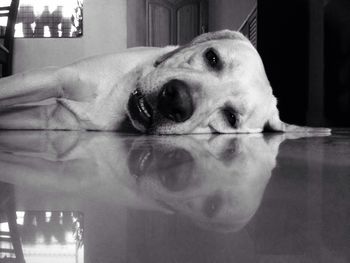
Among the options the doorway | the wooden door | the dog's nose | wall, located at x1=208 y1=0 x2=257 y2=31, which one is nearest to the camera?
the dog's nose

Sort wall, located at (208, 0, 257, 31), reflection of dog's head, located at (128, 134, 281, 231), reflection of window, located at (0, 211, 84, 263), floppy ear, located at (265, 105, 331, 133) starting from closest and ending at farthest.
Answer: reflection of window, located at (0, 211, 84, 263), reflection of dog's head, located at (128, 134, 281, 231), floppy ear, located at (265, 105, 331, 133), wall, located at (208, 0, 257, 31)

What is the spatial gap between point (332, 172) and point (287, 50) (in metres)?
3.78

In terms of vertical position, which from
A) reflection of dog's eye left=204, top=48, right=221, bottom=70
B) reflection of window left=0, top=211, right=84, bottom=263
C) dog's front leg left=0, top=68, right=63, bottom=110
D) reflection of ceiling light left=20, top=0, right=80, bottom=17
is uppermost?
reflection of ceiling light left=20, top=0, right=80, bottom=17

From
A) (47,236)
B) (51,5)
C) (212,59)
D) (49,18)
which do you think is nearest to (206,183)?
(47,236)

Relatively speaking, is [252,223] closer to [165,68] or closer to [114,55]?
[165,68]

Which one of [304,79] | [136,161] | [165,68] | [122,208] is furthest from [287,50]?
[122,208]

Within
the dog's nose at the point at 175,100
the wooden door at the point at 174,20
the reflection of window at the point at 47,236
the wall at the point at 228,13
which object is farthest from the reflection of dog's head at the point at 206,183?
the wooden door at the point at 174,20

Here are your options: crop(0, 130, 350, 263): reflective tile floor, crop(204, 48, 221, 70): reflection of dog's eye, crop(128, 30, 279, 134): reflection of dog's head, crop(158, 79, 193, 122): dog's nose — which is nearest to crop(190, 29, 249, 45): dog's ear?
crop(128, 30, 279, 134): reflection of dog's head

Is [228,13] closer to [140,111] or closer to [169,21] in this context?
[169,21]

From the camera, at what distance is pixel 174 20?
10016mm

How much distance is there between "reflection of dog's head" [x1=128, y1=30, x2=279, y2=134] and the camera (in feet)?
5.90

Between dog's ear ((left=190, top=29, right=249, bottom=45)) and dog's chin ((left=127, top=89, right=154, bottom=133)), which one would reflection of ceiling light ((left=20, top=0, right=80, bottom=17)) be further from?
dog's chin ((left=127, top=89, right=154, bottom=133))

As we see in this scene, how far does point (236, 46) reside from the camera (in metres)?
2.09

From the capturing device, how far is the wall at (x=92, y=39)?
8078mm
